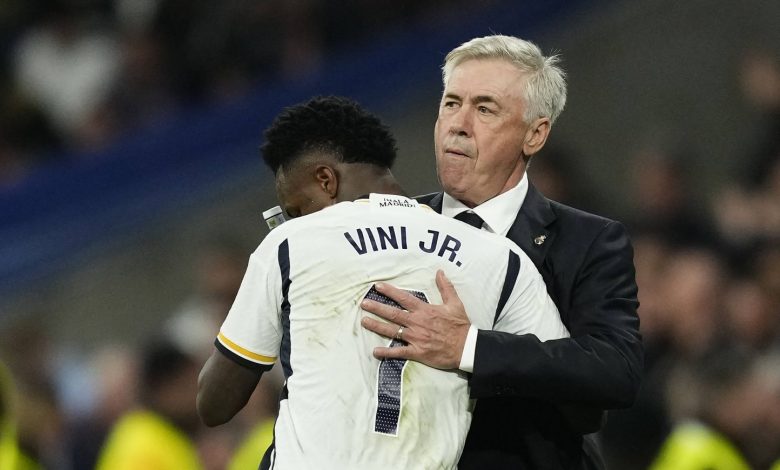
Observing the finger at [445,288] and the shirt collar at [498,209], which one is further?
the shirt collar at [498,209]

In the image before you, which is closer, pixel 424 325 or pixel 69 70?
pixel 424 325

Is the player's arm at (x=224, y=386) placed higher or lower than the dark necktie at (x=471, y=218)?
lower

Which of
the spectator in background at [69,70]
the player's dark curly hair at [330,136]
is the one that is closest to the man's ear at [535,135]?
the player's dark curly hair at [330,136]

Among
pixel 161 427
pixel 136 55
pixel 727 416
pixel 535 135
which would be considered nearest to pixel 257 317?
pixel 535 135

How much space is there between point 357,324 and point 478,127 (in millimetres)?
721

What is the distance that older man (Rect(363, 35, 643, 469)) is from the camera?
2717mm

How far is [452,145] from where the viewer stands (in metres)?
3.21

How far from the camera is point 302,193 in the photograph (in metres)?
2.89

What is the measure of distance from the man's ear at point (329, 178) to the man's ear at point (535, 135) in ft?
1.97

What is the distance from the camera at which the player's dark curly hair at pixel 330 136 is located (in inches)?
114

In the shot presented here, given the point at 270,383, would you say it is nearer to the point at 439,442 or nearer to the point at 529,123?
the point at 529,123

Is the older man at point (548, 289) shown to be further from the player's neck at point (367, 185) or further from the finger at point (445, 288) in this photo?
the player's neck at point (367, 185)

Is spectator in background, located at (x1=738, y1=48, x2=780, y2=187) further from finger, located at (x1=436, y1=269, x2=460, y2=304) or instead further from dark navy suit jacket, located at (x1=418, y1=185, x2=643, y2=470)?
finger, located at (x1=436, y1=269, x2=460, y2=304)

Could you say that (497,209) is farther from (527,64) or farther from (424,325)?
(424,325)
